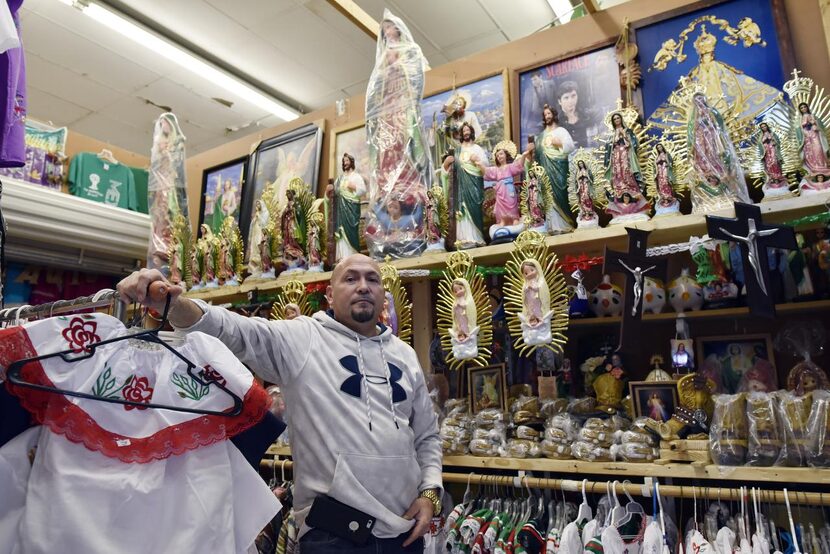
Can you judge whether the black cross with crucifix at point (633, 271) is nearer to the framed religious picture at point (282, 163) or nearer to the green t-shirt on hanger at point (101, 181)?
the framed religious picture at point (282, 163)

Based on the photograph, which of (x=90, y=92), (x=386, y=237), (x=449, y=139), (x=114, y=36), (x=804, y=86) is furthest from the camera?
(x=90, y=92)

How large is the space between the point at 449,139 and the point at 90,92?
151 inches

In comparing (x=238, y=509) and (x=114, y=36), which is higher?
(x=114, y=36)

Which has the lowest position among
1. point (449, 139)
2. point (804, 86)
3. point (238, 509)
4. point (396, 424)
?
point (238, 509)

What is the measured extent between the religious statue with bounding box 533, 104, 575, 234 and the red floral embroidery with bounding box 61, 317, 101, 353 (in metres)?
1.59

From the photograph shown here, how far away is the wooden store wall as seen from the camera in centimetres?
227

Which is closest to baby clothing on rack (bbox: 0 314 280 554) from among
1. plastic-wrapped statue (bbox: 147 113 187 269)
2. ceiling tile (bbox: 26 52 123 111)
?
plastic-wrapped statue (bbox: 147 113 187 269)

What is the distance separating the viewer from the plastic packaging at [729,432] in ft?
5.55

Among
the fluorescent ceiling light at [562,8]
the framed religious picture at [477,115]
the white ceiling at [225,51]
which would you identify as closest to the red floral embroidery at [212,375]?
the framed religious picture at [477,115]

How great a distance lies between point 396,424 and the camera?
5.68 ft

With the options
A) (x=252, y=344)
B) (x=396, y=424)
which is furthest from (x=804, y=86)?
(x=252, y=344)

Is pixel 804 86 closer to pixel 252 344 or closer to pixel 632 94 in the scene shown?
pixel 632 94

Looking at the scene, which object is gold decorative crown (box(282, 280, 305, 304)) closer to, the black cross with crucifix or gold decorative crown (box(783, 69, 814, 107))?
the black cross with crucifix

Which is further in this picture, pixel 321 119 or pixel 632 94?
pixel 321 119
